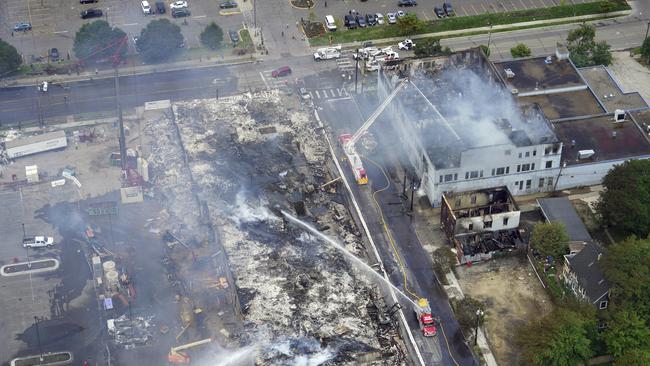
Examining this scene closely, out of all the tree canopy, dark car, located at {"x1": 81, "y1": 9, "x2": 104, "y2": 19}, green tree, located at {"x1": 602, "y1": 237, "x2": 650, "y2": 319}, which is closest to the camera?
green tree, located at {"x1": 602, "y1": 237, "x2": 650, "y2": 319}

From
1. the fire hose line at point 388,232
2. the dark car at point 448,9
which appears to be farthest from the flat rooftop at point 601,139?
the dark car at point 448,9

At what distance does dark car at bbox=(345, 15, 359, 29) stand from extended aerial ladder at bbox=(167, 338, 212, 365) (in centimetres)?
8177

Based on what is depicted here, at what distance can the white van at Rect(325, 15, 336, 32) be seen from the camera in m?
165

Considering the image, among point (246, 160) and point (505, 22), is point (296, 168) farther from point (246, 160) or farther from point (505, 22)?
point (505, 22)

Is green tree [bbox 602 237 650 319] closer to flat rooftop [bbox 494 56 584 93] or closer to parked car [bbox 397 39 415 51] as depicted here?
flat rooftop [bbox 494 56 584 93]

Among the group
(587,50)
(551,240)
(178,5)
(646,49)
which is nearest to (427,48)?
(587,50)

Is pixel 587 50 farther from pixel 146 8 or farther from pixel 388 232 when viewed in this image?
pixel 146 8

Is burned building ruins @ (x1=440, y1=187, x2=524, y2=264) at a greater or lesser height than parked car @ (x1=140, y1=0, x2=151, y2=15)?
lesser

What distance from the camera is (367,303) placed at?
108875mm

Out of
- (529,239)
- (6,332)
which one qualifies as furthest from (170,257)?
(529,239)

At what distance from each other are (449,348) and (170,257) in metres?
39.4

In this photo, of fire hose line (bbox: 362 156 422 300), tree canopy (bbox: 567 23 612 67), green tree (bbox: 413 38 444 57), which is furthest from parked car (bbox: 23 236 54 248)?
tree canopy (bbox: 567 23 612 67)

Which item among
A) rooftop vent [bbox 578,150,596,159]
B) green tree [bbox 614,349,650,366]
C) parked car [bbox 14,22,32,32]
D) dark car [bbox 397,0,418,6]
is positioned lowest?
green tree [bbox 614,349,650,366]

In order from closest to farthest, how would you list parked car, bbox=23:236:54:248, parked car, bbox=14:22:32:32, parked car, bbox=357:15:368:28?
parked car, bbox=23:236:54:248 → parked car, bbox=14:22:32:32 → parked car, bbox=357:15:368:28
